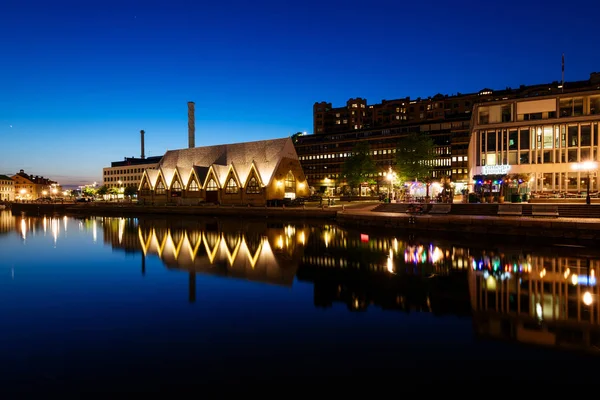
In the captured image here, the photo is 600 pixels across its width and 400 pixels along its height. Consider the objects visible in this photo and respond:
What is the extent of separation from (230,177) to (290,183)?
11686mm

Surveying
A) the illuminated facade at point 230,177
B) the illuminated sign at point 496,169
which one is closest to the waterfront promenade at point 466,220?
the illuminated facade at point 230,177

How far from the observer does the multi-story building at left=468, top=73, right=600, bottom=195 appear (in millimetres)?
48688

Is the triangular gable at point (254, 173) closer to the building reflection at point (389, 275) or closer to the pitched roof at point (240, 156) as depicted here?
the pitched roof at point (240, 156)

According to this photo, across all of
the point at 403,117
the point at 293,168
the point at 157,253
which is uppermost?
the point at 403,117

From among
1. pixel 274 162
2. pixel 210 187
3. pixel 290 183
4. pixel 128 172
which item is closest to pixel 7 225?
pixel 210 187

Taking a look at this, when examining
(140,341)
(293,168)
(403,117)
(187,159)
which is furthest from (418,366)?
(403,117)

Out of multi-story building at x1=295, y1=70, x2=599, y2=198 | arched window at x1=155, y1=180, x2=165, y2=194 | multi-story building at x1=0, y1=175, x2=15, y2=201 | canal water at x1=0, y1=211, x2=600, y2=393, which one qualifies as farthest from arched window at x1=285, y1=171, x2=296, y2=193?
multi-story building at x1=0, y1=175, x2=15, y2=201

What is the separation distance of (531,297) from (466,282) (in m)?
2.78

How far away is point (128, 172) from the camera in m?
139

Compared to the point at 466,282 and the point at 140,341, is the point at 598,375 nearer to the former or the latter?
the point at 466,282

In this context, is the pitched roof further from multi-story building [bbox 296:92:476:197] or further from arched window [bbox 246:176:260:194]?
multi-story building [bbox 296:92:476:197]

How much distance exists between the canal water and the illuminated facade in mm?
44482

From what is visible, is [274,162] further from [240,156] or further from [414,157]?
[414,157]

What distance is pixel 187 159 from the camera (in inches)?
3246
